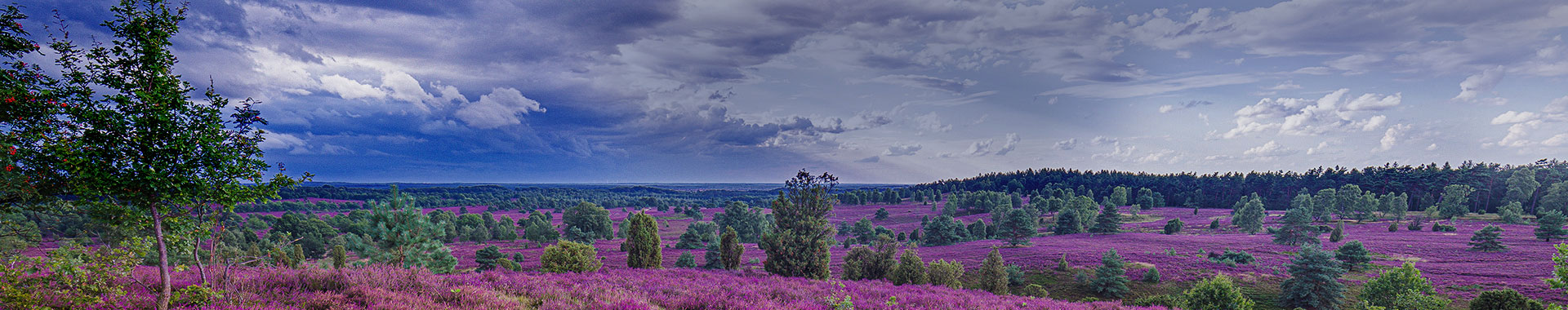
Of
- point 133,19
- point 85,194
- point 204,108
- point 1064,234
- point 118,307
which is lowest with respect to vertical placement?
point 1064,234

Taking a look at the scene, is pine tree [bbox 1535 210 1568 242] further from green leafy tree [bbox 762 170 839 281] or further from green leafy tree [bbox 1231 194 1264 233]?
green leafy tree [bbox 762 170 839 281]

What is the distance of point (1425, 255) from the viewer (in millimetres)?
37750

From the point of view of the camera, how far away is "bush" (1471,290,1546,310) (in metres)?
17.5

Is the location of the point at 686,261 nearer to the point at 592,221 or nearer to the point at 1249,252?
the point at 592,221

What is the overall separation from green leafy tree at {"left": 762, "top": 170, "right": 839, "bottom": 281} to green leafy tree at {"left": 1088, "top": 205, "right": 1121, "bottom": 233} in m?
57.0

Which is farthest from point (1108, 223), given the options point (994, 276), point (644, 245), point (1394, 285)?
point (644, 245)

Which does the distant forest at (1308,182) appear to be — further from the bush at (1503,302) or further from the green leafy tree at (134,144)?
the green leafy tree at (134,144)

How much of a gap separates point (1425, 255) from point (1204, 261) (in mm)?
16267

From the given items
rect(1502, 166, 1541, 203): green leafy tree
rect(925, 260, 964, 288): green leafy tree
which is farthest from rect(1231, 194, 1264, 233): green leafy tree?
rect(925, 260, 964, 288): green leafy tree

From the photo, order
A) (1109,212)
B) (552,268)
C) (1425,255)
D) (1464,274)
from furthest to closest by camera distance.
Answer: (1109,212)
(1425,255)
(1464,274)
(552,268)

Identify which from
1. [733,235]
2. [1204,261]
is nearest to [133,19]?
[733,235]

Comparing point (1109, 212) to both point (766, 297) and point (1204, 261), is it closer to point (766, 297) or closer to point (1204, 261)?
point (1204, 261)

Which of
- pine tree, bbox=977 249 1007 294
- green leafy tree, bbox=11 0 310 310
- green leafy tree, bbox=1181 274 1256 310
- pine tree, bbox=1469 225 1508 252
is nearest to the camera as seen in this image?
green leafy tree, bbox=11 0 310 310

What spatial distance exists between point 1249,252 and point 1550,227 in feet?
77.9
